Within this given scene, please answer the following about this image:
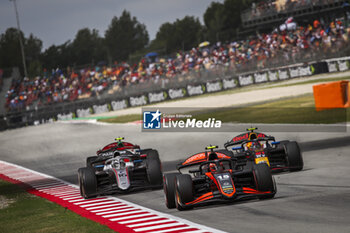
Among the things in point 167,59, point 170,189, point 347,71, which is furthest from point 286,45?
point 170,189

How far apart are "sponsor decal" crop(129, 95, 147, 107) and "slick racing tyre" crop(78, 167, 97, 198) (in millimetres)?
35771

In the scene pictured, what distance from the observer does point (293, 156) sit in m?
13.7

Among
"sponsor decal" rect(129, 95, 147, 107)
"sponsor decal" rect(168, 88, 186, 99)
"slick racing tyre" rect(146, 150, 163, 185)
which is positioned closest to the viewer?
"slick racing tyre" rect(146, 150, 163, 185)

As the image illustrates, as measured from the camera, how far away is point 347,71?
4069cm

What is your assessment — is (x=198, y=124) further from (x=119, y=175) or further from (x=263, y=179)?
(x=263, y=179)

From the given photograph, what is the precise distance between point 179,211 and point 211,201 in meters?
0.70

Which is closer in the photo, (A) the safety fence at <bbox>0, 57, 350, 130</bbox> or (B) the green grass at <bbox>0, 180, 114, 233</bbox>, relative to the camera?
(B) the green grass at <bbox>0, 180, 114, 233</bbox>

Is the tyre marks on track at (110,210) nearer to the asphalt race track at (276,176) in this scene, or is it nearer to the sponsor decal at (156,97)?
the asphalt race track at (276,176)

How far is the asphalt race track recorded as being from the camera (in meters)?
8.72

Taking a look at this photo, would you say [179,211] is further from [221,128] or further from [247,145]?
[221,128]

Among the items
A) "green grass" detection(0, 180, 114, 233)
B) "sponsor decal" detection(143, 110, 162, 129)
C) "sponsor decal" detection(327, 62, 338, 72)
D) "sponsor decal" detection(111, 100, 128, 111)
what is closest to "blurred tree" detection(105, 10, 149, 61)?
"sponsor decal" detection(111, 100, 128, 111)

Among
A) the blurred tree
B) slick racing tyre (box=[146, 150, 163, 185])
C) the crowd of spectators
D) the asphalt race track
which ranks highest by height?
the blurred tree

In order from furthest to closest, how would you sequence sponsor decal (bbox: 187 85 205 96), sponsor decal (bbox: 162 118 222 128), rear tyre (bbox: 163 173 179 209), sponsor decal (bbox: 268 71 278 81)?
sponsor decal (bbox: 187 85 205 96), sponsor decal (bbox: 268 71 278 81), sponsor decal (bbox: 162 118 222 128), rear tyre (bbox: 163 173 179 209)

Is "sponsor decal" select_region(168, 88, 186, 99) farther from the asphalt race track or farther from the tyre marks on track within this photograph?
the tyre marks on track
